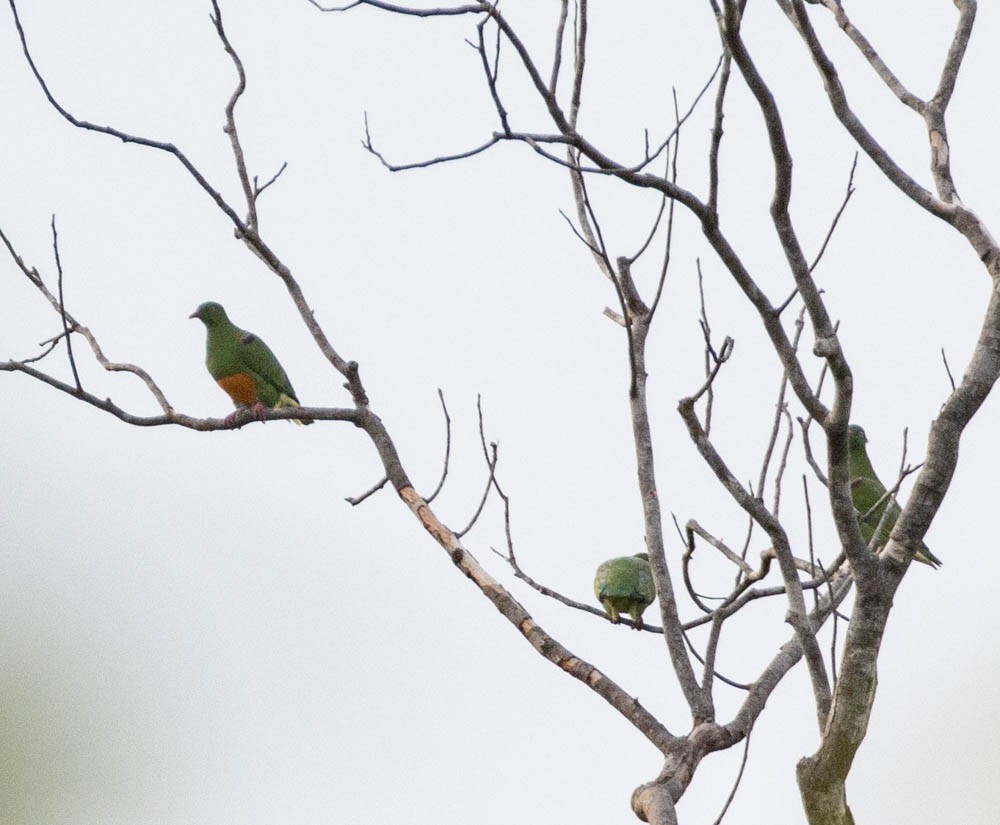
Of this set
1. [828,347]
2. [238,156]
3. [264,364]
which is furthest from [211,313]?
[828,347]

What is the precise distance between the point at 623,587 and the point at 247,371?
9.75ft

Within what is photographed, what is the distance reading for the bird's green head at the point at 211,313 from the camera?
772 cm

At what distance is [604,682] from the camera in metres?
4.00

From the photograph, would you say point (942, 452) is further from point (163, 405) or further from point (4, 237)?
point (4, 237)

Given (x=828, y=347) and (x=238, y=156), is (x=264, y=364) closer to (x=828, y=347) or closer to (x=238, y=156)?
(x=238, y=156)

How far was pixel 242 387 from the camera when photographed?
7.25m

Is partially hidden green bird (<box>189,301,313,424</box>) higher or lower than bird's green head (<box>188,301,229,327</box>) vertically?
lower

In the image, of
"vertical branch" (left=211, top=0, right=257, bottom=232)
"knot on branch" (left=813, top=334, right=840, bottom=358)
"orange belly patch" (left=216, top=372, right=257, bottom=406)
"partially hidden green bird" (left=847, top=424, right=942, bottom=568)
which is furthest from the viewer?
"orange belly patch" (left=216, top=372, right=257, bottom=406)

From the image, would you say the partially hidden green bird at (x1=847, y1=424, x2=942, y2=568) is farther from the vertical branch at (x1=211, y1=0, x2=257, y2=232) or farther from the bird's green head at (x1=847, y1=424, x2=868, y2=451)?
the vertical branch at (x1=211, y1=0, x2=257, y2=232)

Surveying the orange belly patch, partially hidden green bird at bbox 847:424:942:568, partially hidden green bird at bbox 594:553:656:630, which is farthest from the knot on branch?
the orange belly patch

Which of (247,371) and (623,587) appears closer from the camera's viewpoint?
(623,587)

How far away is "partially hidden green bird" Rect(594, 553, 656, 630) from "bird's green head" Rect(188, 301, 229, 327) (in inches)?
133

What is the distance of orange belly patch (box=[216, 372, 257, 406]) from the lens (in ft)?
23.8

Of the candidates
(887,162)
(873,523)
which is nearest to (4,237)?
(887,162)
